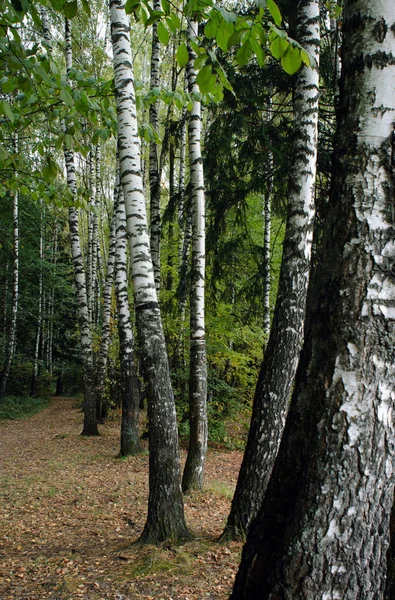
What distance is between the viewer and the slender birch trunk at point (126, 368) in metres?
8.48

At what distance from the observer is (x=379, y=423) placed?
1.50 meters

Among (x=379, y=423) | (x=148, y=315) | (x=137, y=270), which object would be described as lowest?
(x=379, y=423)

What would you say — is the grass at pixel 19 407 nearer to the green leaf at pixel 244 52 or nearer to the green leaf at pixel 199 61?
the green leaf at pixel 199 61

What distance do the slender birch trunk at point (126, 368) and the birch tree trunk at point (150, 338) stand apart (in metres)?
4.32

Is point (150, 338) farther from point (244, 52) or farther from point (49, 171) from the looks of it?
point (244, 52)

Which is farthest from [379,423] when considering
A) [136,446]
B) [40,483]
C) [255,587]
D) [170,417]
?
[136,446]

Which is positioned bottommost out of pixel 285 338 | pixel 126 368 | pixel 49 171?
pixel 126 368

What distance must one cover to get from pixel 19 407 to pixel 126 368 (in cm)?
990

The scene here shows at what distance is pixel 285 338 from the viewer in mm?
3850

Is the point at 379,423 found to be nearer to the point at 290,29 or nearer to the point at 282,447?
the point at 282,447

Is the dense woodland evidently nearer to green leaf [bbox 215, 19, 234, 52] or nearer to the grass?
green leaf [bbox 215, 19, 234, 52]

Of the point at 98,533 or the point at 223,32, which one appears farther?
the point at 98,533

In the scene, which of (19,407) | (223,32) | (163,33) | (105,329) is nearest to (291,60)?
(223,32)

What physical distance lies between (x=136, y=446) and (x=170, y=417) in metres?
4.97
